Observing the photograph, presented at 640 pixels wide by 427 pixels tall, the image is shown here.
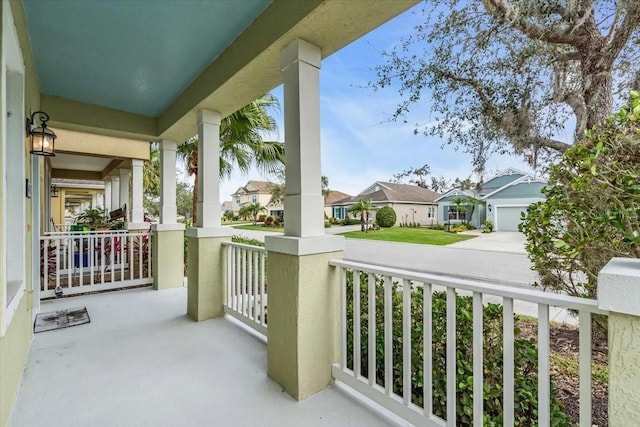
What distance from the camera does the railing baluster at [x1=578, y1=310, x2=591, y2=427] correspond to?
1163 millimetres

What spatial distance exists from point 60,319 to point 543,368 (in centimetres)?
474

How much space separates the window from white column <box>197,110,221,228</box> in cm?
309

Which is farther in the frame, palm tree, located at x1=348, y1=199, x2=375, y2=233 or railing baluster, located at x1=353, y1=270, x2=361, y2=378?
palm tree, located at x1=348, y1=199, x2=375, y2=233

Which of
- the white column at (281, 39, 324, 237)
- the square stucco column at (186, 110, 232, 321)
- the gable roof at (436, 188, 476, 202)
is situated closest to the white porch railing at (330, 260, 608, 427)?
the white column at (281, 39, 324, 237)

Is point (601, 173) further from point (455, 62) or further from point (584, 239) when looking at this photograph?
point (455, 62)

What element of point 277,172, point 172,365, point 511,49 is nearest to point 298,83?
point 511,49

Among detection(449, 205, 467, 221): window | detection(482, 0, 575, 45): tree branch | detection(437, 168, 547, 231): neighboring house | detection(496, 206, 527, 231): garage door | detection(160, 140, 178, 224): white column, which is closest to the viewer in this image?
detection(482, 0, 575, 45): tree branch

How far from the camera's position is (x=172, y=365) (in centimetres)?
253

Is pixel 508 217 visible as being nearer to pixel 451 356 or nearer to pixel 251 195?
pixel 451 356

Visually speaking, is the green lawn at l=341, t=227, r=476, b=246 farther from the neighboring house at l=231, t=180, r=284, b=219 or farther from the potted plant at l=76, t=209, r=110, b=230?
the neighboring house at l=231, t=180, r=284, b=219

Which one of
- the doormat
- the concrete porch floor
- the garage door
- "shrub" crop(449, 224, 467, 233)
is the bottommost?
the concrete porch floor

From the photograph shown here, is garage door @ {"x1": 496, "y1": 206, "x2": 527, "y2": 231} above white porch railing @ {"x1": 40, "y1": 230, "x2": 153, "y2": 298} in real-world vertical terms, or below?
above

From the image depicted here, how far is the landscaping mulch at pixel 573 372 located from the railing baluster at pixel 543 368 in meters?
0.81

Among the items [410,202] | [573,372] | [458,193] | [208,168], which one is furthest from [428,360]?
[410,202]
